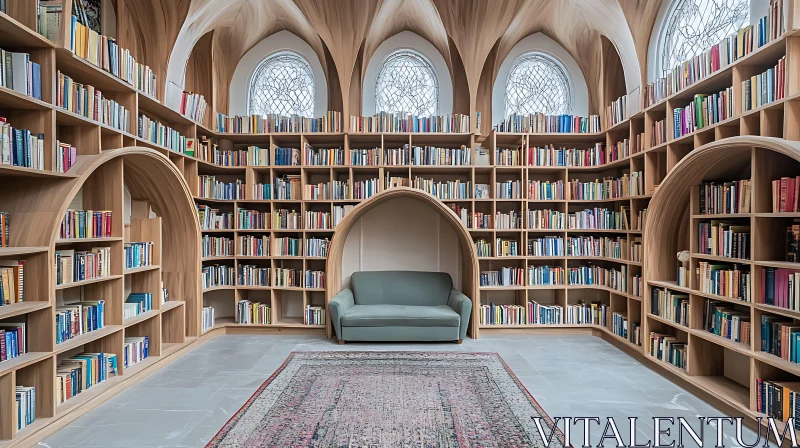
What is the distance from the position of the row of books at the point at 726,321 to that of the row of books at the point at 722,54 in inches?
87.4

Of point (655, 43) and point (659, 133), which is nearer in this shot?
point (659, 133)

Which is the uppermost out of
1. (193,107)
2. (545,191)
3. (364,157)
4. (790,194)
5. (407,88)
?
(407,88)

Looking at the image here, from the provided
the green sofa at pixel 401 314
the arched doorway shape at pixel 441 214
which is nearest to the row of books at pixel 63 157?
the arched doorway shape at pixel 441 214

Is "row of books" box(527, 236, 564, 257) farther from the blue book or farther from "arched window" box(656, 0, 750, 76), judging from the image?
the blue book

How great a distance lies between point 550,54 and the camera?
721 centimetres

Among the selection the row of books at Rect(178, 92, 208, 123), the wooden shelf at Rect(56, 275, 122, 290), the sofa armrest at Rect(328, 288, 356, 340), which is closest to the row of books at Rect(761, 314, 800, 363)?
the sofa armrest at Rect(328, 288, 356, 340)

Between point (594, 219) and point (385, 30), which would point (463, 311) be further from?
point (385, 30)

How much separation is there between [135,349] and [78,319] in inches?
36.1

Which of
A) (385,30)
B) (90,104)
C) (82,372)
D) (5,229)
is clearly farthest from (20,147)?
(385,30)

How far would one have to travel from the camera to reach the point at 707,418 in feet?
11.8

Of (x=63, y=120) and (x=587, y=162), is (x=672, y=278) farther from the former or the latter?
(x=63, y=120)

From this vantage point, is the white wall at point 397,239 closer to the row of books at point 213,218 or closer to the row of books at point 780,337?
the row of books at point 213,218

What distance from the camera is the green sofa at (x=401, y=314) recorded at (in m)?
5.89

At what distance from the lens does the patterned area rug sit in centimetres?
329
